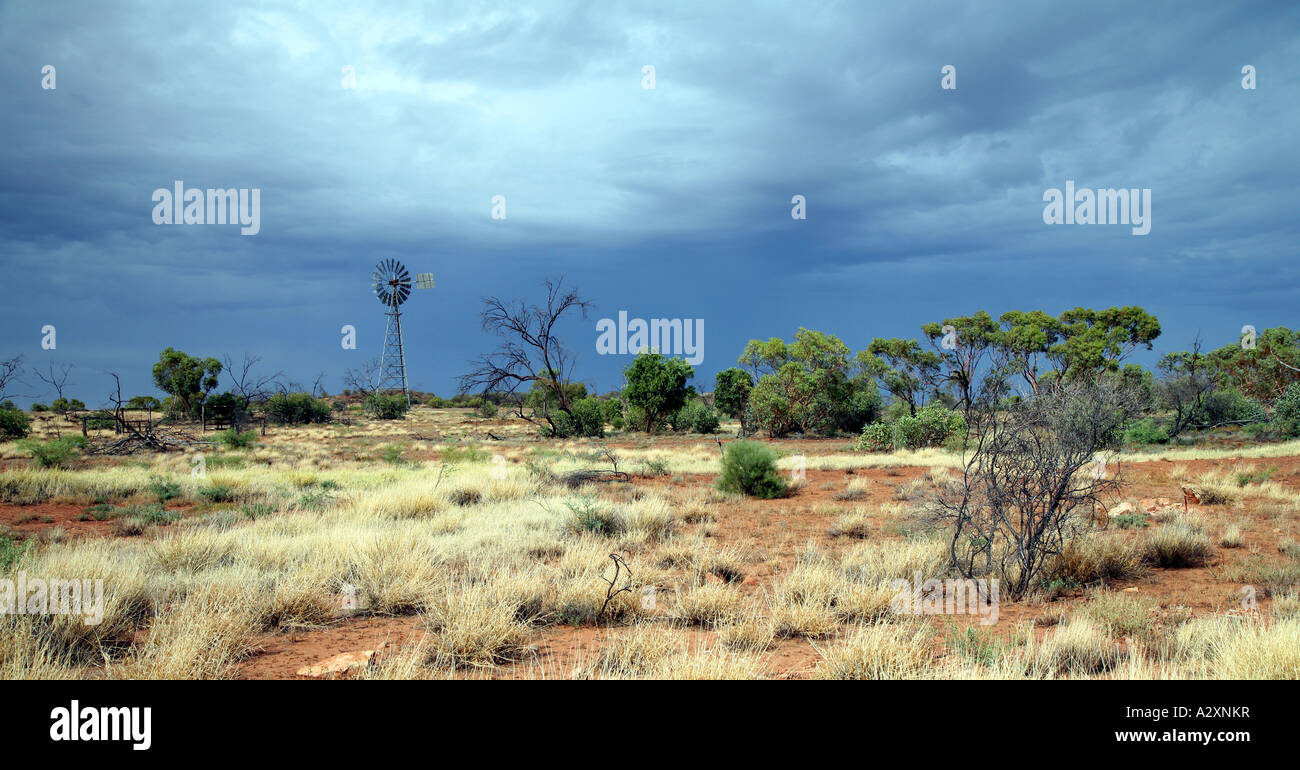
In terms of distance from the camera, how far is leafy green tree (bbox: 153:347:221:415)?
53.2m

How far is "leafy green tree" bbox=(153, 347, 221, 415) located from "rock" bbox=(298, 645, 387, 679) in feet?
187

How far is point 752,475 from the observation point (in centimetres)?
1619

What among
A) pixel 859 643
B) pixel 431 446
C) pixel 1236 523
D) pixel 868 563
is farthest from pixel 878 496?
pixel 431 446

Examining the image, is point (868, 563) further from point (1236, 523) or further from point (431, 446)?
point (431, 446)

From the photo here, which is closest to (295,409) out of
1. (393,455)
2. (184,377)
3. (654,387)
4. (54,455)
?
(184,377)

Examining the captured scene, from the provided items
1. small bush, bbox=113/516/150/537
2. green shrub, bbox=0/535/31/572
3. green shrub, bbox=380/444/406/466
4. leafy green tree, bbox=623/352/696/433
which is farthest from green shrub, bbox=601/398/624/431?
green shrub, bbox=0/535/31/572

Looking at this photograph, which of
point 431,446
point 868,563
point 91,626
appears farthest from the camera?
point 431,446

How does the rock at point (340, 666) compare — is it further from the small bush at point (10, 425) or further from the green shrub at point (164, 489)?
the small bush at point (10, 425)

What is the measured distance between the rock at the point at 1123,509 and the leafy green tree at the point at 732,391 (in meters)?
35.8

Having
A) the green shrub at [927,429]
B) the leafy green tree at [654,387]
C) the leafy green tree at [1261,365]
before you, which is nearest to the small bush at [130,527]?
the green shrub at [927,429]

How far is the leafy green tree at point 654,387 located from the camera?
1742 inches

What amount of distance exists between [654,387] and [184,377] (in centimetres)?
3793
